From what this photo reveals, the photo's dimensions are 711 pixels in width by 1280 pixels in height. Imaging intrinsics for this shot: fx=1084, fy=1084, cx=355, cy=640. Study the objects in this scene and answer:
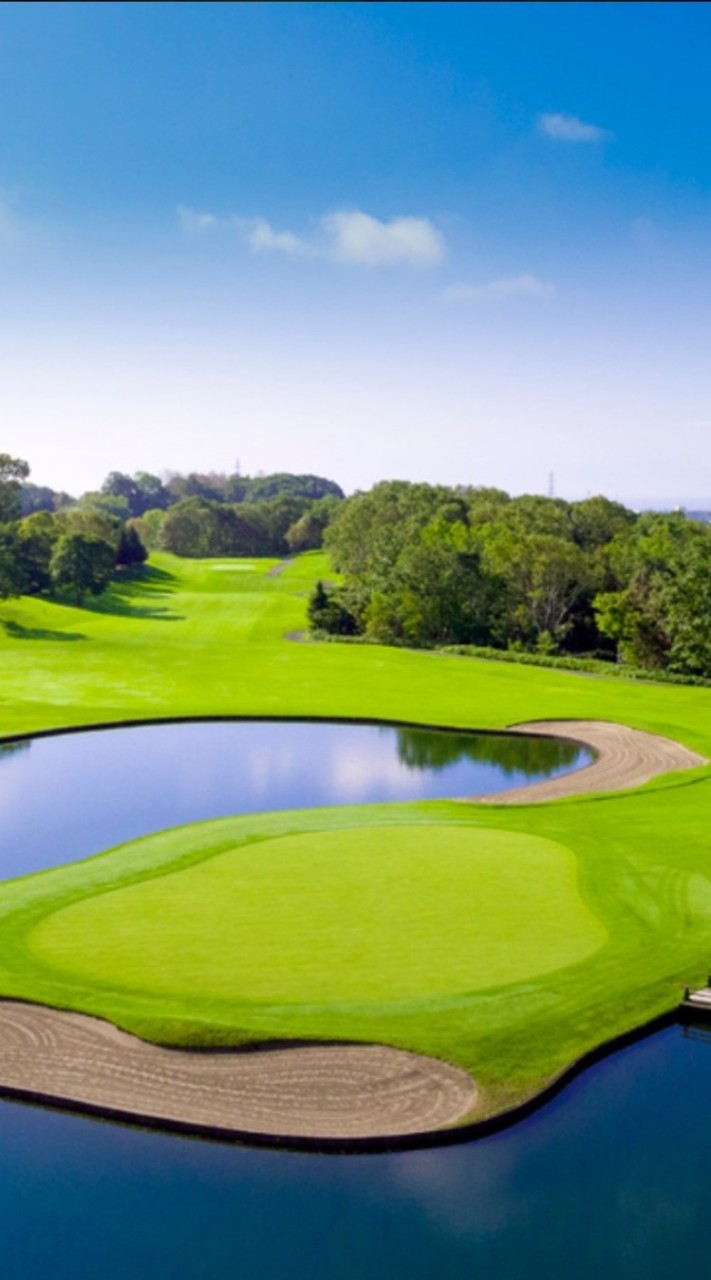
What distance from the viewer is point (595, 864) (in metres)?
32.0

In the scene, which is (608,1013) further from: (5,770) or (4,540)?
(4,540)

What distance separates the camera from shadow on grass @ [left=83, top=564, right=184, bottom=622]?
10888 cm

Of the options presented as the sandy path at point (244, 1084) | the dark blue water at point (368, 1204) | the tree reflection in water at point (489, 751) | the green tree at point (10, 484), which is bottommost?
the dark blue water at point (368, 1204)

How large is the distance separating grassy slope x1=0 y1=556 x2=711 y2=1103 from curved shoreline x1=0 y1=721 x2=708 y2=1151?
0.50 m

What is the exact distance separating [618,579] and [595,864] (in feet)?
201

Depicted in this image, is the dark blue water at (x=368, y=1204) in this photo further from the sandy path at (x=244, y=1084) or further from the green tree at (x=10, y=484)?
the green tree at (x=10, y=484)

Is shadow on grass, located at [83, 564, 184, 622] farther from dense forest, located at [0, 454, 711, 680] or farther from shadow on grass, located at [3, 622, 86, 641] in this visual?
shadow on grass, located at [3, 622, 86, 641]

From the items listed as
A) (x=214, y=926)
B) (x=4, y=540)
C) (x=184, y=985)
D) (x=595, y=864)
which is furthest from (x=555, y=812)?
(x=4, y=540)

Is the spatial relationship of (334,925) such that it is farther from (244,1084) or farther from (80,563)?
(80,563)

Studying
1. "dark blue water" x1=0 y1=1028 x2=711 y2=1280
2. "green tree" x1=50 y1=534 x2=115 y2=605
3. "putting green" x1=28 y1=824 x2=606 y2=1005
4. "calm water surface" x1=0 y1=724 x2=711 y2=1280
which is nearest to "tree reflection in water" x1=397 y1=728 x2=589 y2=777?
"putting green" x1=28 y1=824 x2=606 y2=1005

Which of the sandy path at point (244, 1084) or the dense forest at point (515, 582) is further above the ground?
the dense forest at point (515, 582)

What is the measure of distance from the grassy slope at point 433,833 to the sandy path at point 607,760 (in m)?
1.33

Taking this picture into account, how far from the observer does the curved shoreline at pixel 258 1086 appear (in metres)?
18.4

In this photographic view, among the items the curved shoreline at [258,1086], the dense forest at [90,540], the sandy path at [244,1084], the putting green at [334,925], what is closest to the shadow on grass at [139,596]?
the dense forest at [90,540]
